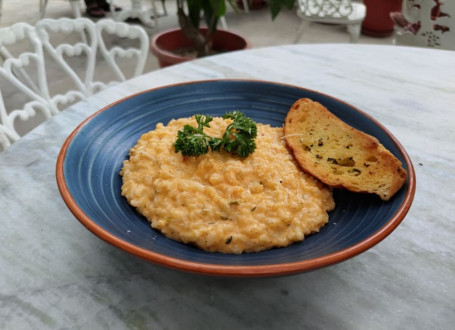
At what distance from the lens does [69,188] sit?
865 mm

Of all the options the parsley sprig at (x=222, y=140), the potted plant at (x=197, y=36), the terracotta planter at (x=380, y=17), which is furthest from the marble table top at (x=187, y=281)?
the terracotta planter at (x=380, y=17)

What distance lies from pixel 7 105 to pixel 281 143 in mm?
3193

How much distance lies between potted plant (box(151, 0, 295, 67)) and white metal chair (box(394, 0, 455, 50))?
0.94 metres

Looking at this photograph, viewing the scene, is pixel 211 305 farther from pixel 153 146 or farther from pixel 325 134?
pixel 325 134

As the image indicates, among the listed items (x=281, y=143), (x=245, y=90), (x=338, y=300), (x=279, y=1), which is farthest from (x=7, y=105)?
(x=338, y=300)

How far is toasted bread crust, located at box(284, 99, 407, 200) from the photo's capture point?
955mm

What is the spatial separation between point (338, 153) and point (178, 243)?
506 millimetres

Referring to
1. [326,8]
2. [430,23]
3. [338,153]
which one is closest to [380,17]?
[326,8]

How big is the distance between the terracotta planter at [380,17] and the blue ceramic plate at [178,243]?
446cm

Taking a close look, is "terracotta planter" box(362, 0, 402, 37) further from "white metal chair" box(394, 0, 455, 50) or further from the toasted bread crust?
the toasted bread crust

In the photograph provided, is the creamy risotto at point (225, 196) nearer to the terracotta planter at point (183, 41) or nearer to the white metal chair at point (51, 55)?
the white metal chair at point (51, 55)

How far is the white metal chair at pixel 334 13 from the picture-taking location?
13.0ft

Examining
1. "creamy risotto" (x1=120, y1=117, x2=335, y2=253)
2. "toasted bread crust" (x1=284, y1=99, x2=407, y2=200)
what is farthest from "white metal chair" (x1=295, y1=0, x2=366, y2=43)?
"creamy risotto" (x1=120, y1=117, x2=335, y2=253)

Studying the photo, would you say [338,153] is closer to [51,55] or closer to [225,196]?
[225,196]
